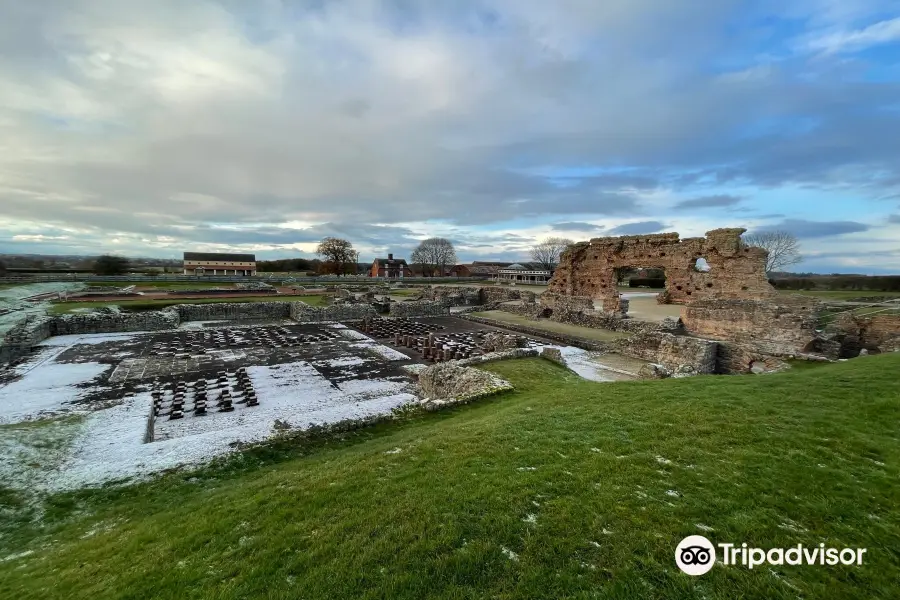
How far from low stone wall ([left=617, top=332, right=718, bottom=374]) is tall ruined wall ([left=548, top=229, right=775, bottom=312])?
9.14 m

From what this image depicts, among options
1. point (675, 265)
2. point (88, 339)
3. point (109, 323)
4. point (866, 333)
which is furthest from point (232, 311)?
point (866, 333)

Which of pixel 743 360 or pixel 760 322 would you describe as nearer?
pixel 743 360

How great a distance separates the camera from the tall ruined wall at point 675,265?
821 inches

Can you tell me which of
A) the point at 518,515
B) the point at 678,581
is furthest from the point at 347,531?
the point at 678,581

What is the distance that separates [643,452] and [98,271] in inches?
3011

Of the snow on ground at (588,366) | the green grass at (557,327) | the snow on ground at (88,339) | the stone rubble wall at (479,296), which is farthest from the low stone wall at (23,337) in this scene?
the stone rubble wall at (479,296)

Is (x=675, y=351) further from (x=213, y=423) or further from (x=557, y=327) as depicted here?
(x=213, y=423)

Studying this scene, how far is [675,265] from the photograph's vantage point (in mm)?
24250

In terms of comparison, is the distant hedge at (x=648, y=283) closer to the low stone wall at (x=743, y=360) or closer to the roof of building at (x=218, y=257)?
the low stone wall at (x=743, y=360)

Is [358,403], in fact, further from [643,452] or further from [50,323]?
[50,323]

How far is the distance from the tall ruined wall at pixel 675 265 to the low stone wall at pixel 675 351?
9.14m

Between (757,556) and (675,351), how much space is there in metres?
13.4

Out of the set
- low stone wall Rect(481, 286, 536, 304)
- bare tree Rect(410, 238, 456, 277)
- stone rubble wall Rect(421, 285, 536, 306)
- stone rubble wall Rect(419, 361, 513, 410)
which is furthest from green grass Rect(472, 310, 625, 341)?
bare tree Rect(410, 238, 456, 277)

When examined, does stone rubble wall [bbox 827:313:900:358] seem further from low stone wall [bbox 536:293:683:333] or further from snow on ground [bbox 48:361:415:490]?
snow on ground [bbox 48:361:415:490]
